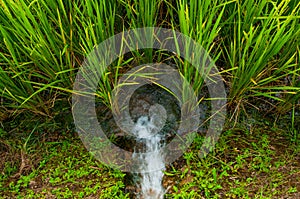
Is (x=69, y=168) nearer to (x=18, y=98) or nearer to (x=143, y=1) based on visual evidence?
(x=18, y=98)

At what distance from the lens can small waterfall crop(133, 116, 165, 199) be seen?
66.1 inches

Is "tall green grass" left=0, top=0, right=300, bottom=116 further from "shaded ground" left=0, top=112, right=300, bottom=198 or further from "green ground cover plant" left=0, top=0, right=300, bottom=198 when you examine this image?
"shaded ground" left=0, top=112, right=300, bottom=198

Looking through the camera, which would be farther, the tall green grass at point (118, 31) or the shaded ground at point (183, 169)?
the shaded ground at point (183, 169)

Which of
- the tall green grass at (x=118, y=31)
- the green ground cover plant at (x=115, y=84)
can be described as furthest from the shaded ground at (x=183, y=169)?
the tall green grass at (x=118, y=31)

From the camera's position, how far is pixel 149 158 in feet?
5.79

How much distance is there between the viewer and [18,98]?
173cm

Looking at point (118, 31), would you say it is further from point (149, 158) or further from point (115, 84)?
point (149, 158)

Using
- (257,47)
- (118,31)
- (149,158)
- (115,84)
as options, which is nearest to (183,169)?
(149,158)

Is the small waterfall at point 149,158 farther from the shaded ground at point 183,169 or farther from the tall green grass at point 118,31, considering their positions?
the tall green grass at point 118,31

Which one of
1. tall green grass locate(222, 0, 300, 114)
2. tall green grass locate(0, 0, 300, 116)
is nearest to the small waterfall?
tall green grass locate(0, 0, 300, 116)

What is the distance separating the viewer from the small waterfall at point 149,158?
168 cm

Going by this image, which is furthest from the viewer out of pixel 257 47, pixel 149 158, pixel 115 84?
pixel 149 158

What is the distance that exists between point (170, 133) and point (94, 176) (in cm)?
42

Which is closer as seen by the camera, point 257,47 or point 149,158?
point 257,47
